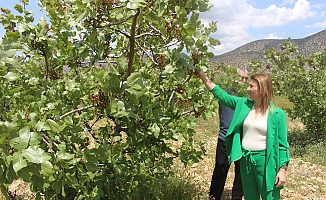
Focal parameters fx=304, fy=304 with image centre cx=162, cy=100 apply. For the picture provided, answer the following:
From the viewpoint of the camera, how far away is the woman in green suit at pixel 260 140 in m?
3.10

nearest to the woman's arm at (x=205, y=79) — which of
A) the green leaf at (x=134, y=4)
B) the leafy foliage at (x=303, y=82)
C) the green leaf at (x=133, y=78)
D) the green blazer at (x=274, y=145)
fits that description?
the green blazer at (x=274, y=145)

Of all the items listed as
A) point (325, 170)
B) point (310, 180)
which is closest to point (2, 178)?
point (310, 180)

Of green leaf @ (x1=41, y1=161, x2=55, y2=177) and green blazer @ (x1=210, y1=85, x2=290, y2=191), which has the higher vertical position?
green leaf @ (x1=41, y1=161, x2=55, y2=177)

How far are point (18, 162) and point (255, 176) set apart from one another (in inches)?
103

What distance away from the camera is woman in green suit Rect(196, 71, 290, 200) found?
10.2 feet

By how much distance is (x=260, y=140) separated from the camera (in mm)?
3209

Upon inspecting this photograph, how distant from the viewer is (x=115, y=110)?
1727 millimetres

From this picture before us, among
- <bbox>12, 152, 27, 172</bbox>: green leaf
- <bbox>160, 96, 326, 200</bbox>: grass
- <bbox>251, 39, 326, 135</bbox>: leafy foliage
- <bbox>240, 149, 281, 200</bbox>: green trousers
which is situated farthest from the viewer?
<bbox>251, 39, 326, 135</bbox>: leafy foliage

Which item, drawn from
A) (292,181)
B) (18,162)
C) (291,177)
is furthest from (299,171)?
(18,162)

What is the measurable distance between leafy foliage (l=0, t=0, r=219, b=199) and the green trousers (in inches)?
24.0

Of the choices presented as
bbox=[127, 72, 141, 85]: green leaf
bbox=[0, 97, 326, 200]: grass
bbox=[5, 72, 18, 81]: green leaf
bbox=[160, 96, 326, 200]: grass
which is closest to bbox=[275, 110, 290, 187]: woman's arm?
bbox=[0, 97, 326, 200]: grass

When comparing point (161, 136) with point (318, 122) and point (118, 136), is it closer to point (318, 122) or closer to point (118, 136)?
point (118, 136)

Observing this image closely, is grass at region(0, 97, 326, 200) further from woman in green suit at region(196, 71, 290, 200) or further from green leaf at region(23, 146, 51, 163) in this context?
green leaf at region(23, 146, 51, 163)

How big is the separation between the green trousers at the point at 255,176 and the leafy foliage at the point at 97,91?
2.00 feet
